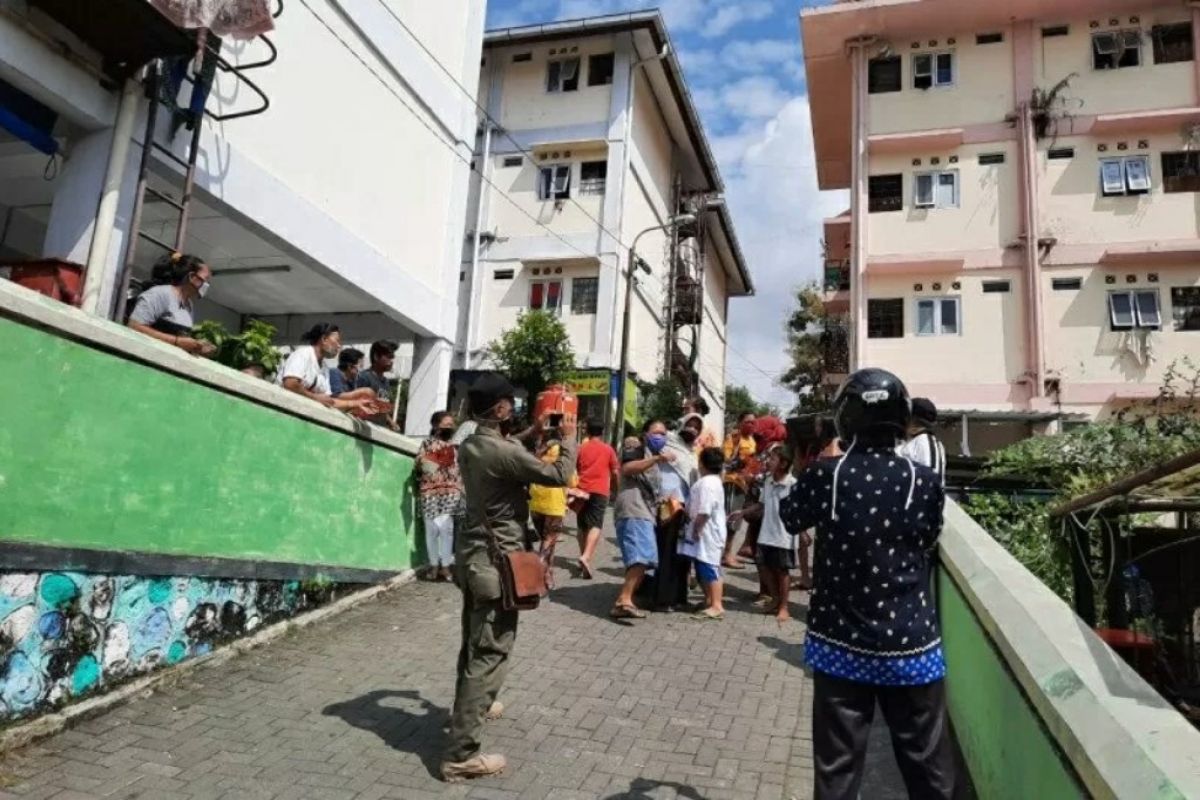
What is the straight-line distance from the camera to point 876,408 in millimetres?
2924

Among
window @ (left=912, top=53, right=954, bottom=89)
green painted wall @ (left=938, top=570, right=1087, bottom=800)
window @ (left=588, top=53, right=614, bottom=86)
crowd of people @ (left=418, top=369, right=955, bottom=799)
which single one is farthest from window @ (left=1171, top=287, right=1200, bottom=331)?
green painted wall @ (left=938, top=570, right=1087, bottom=800)

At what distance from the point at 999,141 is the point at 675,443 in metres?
15.2

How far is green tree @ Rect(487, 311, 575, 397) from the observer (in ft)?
64.1

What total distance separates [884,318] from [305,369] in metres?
15.4

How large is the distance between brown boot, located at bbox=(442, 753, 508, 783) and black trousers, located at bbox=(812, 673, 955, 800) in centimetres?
174

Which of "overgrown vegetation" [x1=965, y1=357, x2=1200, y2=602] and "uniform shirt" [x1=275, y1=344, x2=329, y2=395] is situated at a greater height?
"uniform shirt" [x1=275, y1=344, x2=329, y2=395]

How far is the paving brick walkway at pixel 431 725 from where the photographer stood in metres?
3.78

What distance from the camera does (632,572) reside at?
6.99 metres

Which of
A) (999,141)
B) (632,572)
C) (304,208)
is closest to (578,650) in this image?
(632,572)

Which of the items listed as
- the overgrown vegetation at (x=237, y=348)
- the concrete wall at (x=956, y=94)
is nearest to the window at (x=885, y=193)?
the concrete wall at (x=956, y=94)

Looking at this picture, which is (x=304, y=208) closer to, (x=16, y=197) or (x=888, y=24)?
(x=16, y=197)

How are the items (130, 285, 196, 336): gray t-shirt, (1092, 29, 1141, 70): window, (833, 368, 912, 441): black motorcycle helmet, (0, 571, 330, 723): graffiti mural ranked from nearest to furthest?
(833, 368, 912, 441): black motorcycle helmet < (0, 571, 330, 723): graffiti mural < (130, 285, 196, 336): gray t-shirt < (1092, 29, 1141, 70): window

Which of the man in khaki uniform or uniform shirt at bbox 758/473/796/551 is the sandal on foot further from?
the man in khaki uniform

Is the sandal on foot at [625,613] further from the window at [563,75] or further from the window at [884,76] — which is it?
the window at [563,75]
